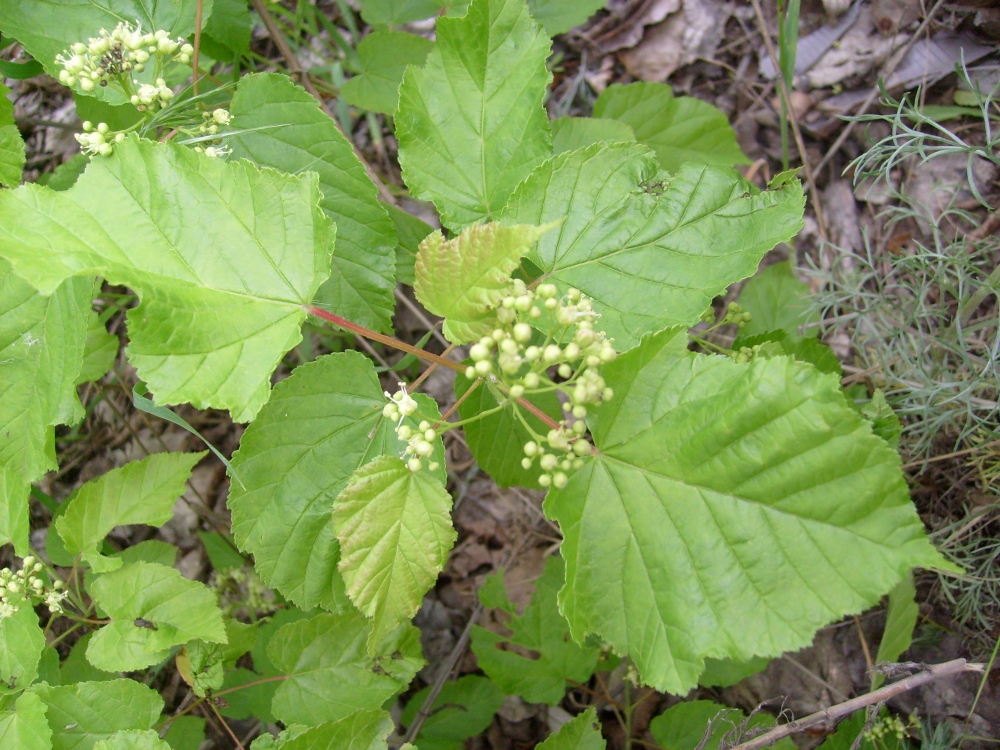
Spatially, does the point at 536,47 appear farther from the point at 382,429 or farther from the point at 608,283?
the point at 382,429

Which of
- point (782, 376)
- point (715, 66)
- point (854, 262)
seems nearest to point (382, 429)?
point (782, 376)

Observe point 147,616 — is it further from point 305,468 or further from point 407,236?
point 407,236

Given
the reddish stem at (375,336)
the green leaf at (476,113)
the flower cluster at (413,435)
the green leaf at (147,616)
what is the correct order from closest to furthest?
the flower cluster at (413,435), the reddish stem at (375,336), the green leaf at (476,113), the green leaf at (147,616)

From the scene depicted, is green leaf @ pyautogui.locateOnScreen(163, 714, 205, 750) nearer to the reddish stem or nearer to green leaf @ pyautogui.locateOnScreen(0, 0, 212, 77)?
the reddish stem

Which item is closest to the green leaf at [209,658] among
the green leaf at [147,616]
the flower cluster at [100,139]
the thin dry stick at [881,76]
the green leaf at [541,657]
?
the green leaf at [147,616]

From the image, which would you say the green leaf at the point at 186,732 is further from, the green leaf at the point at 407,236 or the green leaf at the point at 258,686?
the green leaf at the point at 407,236

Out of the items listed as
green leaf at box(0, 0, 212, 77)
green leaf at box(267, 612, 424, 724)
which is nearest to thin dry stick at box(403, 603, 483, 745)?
green leaf at box(267, 612, 424, 724)

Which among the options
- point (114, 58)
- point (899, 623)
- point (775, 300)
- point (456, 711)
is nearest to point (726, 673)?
point (899, 623)
